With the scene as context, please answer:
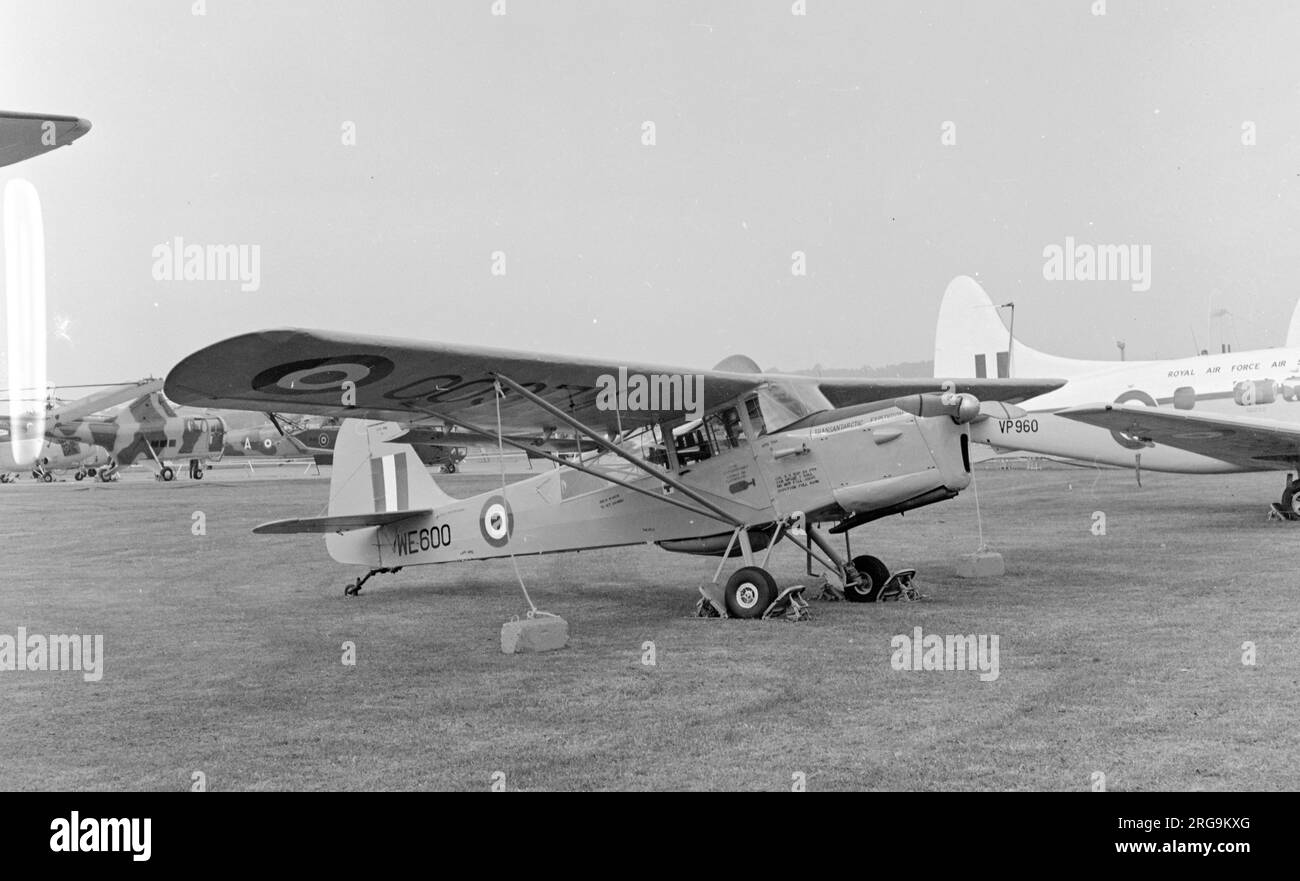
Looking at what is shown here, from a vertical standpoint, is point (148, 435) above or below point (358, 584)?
above

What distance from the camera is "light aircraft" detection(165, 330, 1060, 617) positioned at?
828 centimetres

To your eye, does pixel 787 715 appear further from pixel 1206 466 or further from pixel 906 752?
pixel 1206 466

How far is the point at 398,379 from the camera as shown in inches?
329

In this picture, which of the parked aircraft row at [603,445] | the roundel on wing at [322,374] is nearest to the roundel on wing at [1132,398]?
the parked aircraft row at [603,445]

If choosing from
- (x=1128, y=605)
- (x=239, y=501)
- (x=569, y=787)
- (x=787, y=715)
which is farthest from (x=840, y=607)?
(x=239, y=501)

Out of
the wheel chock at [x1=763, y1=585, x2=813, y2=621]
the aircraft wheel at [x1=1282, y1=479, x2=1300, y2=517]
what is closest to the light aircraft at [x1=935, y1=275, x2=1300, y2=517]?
the aircraft wheel at [x1=1282, y1=479, x2=1300, y2=517]

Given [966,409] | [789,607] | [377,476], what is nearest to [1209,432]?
[966,409]

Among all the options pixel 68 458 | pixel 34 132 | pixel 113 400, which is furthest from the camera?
pixel 68 458

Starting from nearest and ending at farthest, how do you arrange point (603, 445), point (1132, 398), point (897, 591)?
point (603, 445) < point (897, 591) < point (1132, 398)

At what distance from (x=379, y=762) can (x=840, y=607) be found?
5585 mm

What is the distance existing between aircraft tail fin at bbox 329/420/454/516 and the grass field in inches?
37.2

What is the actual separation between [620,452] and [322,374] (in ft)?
8.53

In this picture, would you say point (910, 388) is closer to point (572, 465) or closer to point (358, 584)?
point (572, 465)

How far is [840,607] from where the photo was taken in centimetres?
971
